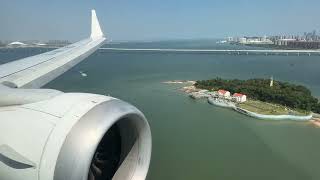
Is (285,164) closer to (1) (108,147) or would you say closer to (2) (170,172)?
(2) (170,172)

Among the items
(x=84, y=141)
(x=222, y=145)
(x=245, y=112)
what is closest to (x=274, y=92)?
(x=245, y=112)

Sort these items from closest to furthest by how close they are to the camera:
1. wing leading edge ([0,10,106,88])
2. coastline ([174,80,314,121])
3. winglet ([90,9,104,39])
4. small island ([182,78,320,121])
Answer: wing leading edge ([0,10,106,88]), winglet ([90,9,104,39]), coastline ([174,80,314,121]), small island ([182,78,320,121])

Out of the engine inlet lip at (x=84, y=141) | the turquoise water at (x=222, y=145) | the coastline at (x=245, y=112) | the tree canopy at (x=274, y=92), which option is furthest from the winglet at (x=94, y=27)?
the engine inlet lip at (x=84, y=141)

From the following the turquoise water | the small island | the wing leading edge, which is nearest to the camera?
the wing leading edge

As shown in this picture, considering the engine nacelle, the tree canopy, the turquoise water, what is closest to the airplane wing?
the engine nacelle

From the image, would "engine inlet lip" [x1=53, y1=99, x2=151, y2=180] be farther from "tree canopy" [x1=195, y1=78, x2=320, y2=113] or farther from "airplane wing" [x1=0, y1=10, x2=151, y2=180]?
"tree canopy" [x1=195, y1=78, x2=320, y2=113]

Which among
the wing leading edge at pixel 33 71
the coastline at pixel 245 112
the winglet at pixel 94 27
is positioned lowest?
→ the coastline at pixel 245 112

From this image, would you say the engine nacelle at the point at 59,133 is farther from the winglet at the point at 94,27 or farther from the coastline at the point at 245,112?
the coastline at the point at 245,112
